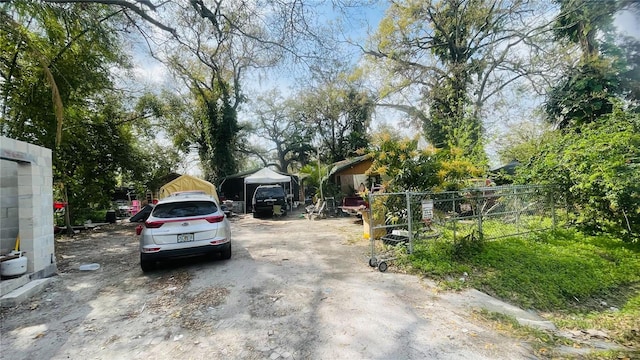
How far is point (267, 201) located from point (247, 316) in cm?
1148

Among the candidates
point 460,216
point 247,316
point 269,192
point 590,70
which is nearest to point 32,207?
point 247,316

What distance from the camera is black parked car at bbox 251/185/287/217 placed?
15.2 meters

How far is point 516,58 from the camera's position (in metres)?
15.3

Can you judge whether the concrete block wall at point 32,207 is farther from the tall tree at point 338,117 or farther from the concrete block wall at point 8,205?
the tall tree at point 338,117

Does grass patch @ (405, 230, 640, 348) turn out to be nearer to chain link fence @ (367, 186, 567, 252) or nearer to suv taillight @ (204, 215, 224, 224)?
chain link fence @ (367, 186, 567, 252)

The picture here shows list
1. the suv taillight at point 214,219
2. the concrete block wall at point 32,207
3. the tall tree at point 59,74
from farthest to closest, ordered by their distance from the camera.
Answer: the tall tree at point 59,74, the suv taillight at point 214,219, the concrete block wall at point 32,207

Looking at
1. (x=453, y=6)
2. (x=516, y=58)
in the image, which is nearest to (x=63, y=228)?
(x=453, y=6)

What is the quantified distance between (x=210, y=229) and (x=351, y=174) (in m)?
12.9

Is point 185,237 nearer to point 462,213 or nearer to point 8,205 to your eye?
point 8,205

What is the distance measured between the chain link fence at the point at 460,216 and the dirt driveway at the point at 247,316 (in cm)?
130

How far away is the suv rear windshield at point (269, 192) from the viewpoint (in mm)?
15510

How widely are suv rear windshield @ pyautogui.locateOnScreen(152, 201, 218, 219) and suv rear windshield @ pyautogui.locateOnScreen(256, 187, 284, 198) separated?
9.39 meters

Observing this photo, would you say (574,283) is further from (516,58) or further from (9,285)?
(516,58)

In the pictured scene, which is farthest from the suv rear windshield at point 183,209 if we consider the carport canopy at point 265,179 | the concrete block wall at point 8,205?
the carport canopy at point 265,179
